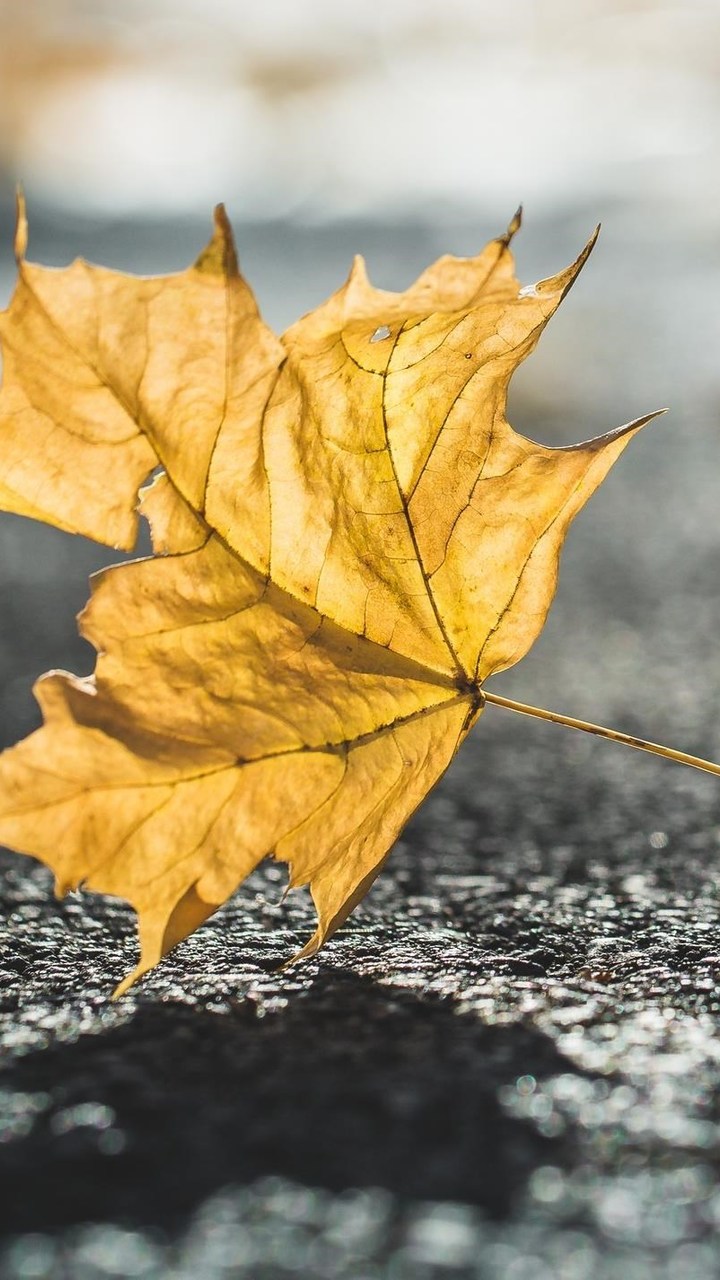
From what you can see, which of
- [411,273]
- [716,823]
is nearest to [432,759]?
[716,823]

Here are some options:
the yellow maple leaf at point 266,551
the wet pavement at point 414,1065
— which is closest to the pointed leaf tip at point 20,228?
the yellow maple leaf at point 266,551

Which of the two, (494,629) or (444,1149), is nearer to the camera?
(444,1149)

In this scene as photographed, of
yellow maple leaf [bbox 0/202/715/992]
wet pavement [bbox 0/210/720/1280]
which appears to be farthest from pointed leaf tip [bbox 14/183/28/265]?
wet pavement [bbox 0/210/720/1280]

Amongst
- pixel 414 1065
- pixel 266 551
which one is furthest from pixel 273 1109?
pixel 266 551

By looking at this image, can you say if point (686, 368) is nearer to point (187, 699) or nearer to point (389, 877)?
point (389, 877)

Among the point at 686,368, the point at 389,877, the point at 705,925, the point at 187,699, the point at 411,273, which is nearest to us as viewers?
the point at 187,699

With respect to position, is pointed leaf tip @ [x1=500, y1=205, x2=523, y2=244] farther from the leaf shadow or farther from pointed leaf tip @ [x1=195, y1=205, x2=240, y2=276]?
the leaf shadow

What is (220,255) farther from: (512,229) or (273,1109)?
(273,1109)
